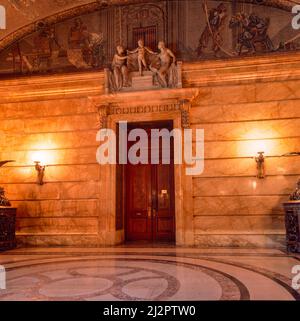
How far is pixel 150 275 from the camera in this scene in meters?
4.98

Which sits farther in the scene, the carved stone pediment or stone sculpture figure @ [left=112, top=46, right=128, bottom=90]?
stone sculpture figure @ [left=112, top=46, right=128, bottom=90]

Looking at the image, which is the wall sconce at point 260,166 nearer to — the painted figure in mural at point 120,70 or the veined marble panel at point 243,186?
the veined marble panel at point 243,186

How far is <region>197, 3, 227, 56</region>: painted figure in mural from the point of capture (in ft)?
29.0

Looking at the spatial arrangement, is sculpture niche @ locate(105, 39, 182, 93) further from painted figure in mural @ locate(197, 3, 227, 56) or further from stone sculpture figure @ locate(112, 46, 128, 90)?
painted figure in mural @ locate(197, 3, 227, 56)

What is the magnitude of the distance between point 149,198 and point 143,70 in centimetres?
321

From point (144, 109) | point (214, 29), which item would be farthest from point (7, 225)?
point (214, 29)

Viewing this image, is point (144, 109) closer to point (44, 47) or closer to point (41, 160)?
point (41, 160)

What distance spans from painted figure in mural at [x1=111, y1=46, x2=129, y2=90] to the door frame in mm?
765

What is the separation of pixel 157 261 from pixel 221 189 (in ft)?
9.34

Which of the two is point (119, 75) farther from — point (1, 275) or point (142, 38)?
point (1, 275)

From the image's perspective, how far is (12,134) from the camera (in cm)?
954

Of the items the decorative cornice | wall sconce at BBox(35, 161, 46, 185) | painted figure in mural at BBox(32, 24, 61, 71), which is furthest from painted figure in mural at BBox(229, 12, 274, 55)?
wall sconce at BBox(35, 161, 46, 185)

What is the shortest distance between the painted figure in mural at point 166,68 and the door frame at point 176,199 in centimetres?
74
